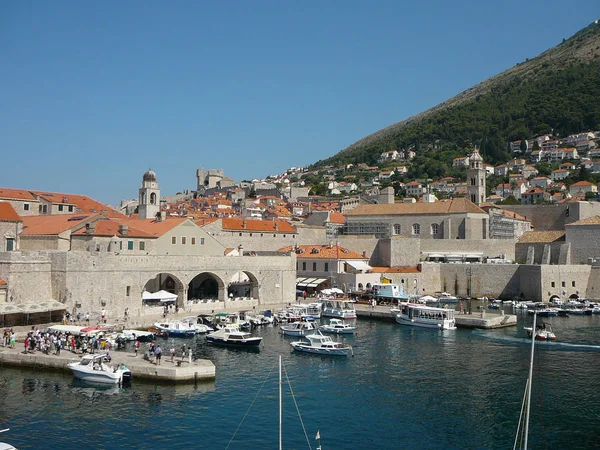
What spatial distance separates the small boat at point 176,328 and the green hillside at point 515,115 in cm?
10896

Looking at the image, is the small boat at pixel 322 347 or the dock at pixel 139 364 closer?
the dock at pixel 139 364

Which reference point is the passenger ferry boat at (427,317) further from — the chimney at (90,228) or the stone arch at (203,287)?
the chimney at (90,228)

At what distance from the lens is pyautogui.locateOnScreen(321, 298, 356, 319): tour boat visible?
129 feet

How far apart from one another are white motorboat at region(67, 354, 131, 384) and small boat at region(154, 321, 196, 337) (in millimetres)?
8590

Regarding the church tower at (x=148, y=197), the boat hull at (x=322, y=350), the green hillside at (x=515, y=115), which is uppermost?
the green hillside at (x=515, y=115)

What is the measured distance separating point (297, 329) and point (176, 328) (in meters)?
6.48

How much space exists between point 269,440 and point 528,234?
1878 inches

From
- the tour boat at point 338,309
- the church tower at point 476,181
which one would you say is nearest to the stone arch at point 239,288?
the tour boat at point 338,309

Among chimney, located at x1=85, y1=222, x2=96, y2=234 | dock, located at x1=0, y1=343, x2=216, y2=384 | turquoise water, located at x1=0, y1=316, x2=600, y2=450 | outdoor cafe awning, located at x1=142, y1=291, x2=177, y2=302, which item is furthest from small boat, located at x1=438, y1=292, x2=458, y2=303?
dock, located at x1=0, y1=343, x2=216, y2=384

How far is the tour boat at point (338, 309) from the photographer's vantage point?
129 feet

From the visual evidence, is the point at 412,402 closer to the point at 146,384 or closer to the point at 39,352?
the point at 146,384

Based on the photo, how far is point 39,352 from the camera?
24.5m

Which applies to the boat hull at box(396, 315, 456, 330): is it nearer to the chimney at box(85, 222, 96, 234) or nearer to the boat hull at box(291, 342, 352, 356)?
the boat hull at box(291, 342, 352, 356)

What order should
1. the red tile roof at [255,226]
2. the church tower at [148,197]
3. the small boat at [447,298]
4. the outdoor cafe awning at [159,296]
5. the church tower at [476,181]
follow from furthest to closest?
the church tower at [476,181] < the red tile roof at [255,226] < the church tower at [148,197] < the small boat at [447,298] < the outdoor cafe awning at [159,296]
